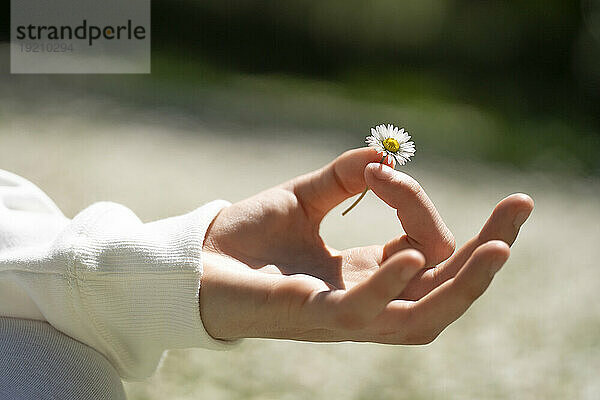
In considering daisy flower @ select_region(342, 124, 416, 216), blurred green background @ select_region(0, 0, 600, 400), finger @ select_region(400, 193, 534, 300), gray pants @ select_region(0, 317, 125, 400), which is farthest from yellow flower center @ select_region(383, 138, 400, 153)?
blurred green background @ select_region(0, 0, 600, 400)

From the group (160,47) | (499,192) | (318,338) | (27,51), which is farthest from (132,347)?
(160,47)

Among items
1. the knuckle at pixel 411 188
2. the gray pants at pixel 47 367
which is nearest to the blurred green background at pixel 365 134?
the gray pants at pixel 47 367

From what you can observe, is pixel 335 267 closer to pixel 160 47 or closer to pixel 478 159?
pixel 478 159

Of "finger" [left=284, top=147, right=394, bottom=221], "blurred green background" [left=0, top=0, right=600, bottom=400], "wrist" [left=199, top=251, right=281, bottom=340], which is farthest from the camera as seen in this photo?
"blurred green background" [left=0, top=0, right=600, bottom=400]

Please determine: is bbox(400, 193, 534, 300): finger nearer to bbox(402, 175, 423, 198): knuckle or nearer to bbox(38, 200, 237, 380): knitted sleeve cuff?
bbox(402, 175, 423, 198): knuckle

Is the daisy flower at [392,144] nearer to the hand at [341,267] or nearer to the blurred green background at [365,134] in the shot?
the hand at [341,267]
